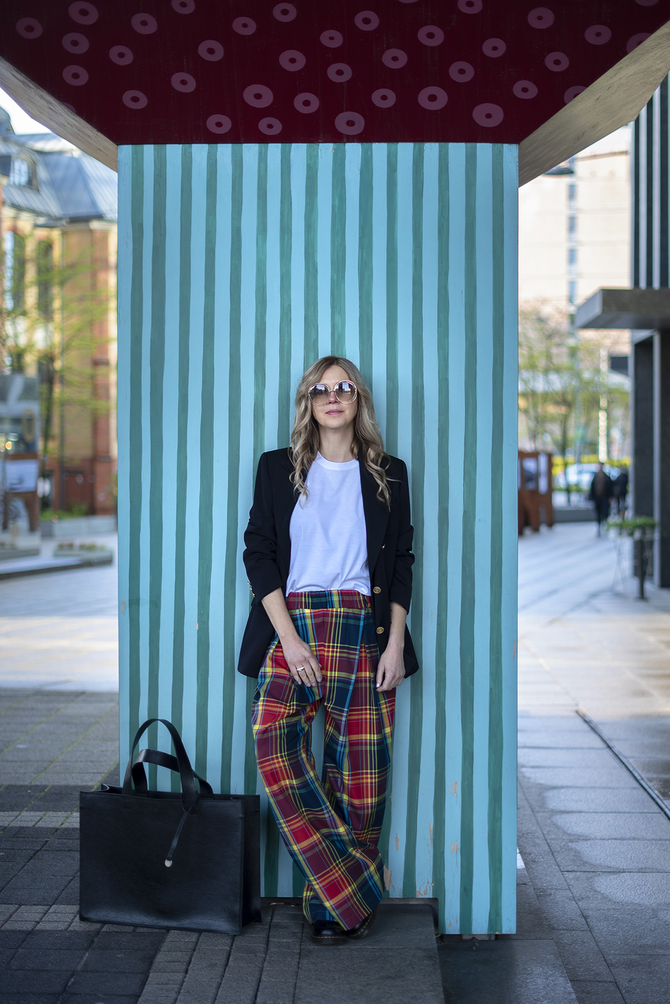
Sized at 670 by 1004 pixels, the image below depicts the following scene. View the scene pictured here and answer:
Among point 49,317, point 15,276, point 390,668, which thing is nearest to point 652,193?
point 390,668

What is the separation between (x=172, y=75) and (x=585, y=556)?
58.2ft

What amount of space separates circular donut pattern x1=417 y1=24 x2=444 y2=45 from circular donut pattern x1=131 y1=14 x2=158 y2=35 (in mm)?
931

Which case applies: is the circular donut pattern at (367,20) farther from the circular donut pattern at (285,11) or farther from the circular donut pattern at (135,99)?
the circular donut pattern at (135,99)

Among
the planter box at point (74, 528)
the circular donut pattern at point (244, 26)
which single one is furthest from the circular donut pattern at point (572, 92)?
the planter box at point (74, 528)

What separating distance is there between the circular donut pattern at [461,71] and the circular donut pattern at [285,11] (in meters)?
0.58

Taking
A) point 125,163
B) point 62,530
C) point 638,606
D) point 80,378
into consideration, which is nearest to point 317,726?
point 125,163

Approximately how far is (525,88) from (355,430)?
1342 millimetres

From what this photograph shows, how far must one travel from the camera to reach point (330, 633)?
133 inches

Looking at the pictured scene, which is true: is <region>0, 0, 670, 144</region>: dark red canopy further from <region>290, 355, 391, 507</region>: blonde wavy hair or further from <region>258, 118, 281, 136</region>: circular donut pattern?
<region>290, 355, 391, 507</region>: blonde wavy hair

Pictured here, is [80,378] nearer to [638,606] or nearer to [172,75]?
[638,606]

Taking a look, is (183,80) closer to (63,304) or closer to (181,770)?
(181,770)

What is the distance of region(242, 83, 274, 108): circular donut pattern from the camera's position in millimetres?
3545

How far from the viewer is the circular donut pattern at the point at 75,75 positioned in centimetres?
353

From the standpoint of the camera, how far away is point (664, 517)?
14.5m
